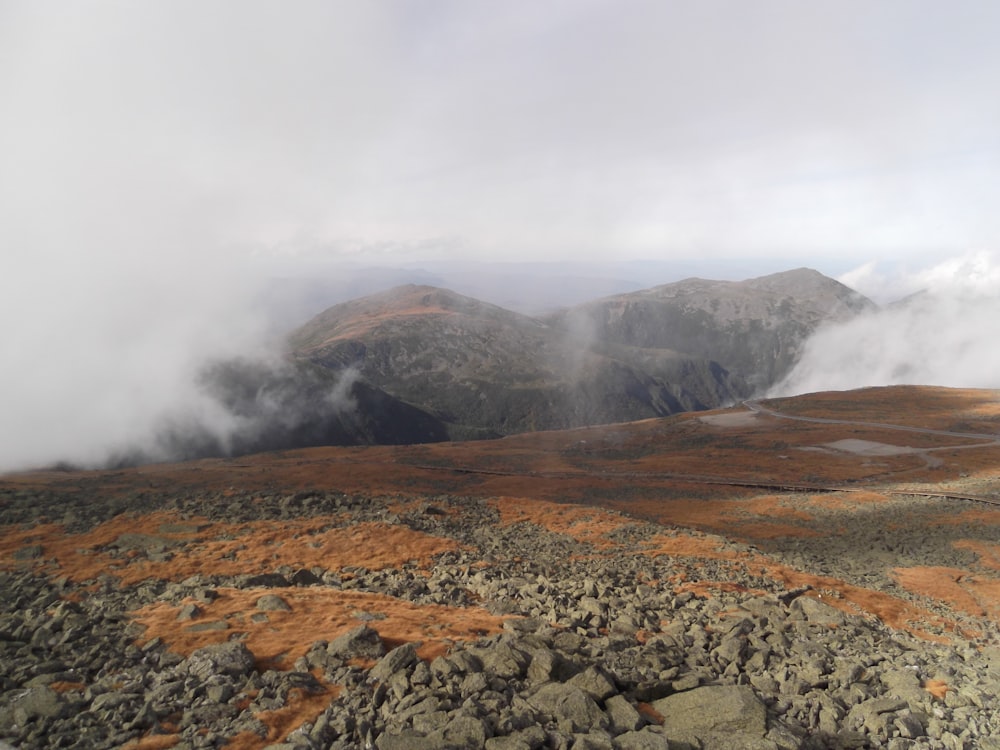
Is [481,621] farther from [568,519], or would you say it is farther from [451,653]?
[568,519]

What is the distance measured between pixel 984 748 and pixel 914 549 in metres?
21.0

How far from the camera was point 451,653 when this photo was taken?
10.5 meters

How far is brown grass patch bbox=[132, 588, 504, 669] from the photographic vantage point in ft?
36.9

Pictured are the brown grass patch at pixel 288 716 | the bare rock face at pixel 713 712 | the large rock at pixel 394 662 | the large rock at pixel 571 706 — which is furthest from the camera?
the large rock at pixel 394 662

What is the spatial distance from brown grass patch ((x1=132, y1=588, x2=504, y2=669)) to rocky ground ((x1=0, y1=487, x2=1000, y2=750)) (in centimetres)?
8

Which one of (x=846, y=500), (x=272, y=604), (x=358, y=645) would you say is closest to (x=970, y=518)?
(x=846, y=500)

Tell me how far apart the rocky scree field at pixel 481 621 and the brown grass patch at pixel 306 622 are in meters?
0.08

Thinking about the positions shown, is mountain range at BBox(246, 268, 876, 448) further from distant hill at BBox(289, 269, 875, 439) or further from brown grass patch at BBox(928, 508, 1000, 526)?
brown grass patch at BBox(928, 508, 1000, 526)

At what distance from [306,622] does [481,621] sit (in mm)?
4293

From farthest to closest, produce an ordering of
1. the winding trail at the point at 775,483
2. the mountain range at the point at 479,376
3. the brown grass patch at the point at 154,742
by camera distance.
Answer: the mountain range at the point at 479,376 < the winding trail at the point at 775,483 < the brown grass patch at the point at 154,742

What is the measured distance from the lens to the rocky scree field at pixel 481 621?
8914 millimetres

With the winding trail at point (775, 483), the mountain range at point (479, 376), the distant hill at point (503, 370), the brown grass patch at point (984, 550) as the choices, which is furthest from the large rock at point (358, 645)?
the distant hill at point (503, 370)

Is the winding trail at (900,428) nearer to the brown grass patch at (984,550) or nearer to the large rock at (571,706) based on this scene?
the brown grass patch at (984,550)

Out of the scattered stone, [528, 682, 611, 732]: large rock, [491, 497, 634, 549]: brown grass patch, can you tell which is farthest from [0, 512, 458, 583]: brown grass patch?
[528, 682, 611, 732]: large rock
